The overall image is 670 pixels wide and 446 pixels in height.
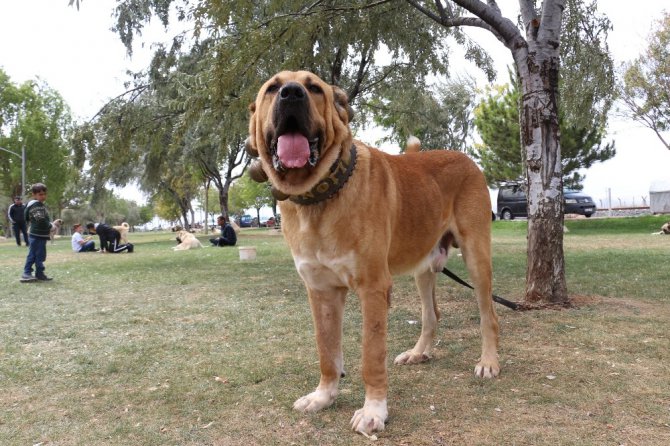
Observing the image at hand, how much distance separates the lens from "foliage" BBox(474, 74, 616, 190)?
1286 inches

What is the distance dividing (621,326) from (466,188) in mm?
2445

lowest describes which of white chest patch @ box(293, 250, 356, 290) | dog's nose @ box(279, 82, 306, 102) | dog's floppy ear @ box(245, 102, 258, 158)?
white chest patch @ box(293, 250, 356, 290)

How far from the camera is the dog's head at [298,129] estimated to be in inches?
106

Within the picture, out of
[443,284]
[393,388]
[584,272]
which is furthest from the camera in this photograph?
[584,272]

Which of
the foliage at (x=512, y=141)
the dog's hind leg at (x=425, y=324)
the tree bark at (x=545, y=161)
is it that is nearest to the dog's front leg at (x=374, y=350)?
the dog's hind leg at (x=425, y=324)

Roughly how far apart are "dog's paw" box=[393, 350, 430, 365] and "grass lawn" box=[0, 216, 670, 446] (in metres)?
0.08

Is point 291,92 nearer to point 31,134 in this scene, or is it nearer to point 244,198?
point 31,134

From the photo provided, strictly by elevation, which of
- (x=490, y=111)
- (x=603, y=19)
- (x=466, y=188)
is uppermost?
(x=490, y=111)

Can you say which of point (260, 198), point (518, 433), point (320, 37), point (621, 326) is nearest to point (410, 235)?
point (518, 433)

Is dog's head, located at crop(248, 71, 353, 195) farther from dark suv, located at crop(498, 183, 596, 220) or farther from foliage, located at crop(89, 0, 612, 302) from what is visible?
dark suv, located at crop(498, 183, 596, 220)

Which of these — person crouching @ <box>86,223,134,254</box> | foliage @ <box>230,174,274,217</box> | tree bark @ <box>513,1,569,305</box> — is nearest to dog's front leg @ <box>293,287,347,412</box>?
tree bark @ <box>513,1,569,305</box>

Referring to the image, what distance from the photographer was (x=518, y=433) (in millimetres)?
2768

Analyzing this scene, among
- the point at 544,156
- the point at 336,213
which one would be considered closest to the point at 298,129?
the point at 336,213

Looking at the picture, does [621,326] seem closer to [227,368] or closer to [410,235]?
[410,235]
